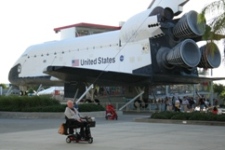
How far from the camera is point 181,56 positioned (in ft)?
108

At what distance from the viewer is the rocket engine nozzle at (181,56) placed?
33.1m

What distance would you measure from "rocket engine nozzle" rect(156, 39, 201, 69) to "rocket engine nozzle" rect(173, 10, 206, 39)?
69 cm

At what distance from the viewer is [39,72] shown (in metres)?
47.0

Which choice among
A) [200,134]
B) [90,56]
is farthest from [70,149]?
[90,56]

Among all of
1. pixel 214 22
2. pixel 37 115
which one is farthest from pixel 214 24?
pixel 37 115

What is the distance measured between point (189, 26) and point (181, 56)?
2.50 metres

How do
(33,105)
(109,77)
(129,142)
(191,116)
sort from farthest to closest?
1. (109,77)
2. (33,105)
3. (191,116)
4. (129,142)

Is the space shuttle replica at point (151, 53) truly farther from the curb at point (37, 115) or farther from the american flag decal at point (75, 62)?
the curb at point (37, 115)

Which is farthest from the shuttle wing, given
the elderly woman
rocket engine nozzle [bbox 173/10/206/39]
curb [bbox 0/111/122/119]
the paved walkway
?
the elderly woman

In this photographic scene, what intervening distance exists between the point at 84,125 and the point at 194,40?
24.7 meters

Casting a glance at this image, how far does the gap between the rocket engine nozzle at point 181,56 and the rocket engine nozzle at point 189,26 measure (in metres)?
0.69

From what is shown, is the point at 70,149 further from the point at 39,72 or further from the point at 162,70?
the point at 39,72

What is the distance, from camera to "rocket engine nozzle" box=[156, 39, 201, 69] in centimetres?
3309

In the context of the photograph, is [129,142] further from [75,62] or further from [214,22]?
[75,62]
